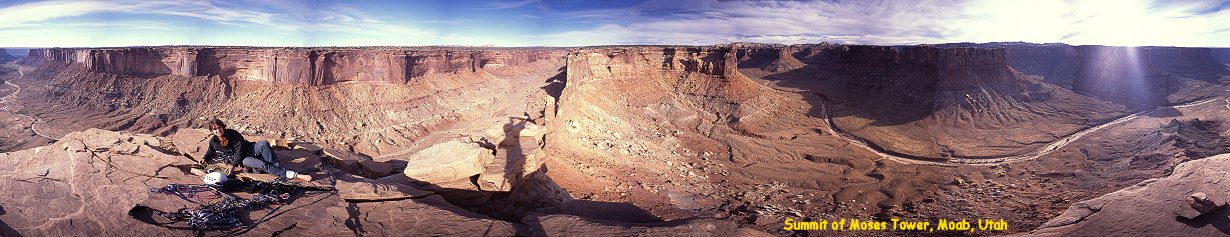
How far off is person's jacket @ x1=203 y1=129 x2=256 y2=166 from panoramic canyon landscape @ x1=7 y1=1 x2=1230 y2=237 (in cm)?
22

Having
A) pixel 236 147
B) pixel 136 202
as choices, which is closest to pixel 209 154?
pixel 236 147

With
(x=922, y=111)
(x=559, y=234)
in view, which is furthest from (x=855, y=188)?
(x=922, y=111)

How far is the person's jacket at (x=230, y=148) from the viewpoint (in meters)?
8.19

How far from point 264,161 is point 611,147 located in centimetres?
1524

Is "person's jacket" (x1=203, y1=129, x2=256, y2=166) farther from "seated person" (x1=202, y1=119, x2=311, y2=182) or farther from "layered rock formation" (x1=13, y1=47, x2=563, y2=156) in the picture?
"layered rock formation" (x1=13, y1=47, x2=563, y2=156)

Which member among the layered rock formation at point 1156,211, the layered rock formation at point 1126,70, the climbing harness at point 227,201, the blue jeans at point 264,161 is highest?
the layered rock formation at point 1126,70

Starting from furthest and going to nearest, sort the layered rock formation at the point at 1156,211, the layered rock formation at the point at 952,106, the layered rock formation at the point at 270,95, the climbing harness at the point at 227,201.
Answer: the layered rock formation at the point at 270,95 → the layered rock formation at the point at 952,106 → the layered rock formation at the point at 1156,211 → the climbing harness at the point at 227,201

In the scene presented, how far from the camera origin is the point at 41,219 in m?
5.78

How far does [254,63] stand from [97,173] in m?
31.2

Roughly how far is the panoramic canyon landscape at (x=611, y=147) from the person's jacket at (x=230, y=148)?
22 cm

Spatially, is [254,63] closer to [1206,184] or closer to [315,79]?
[315,79]

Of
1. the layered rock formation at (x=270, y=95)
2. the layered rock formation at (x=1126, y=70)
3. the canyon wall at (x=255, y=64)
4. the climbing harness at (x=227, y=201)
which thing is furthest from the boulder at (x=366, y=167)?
the layered rock formation at (x=1126, y=70)

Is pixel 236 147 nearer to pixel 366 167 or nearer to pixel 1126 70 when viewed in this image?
pixel 366 167

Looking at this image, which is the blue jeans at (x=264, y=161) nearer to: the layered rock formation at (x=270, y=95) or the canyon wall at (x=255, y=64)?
the layered rock formation at (x=270, y=95)
